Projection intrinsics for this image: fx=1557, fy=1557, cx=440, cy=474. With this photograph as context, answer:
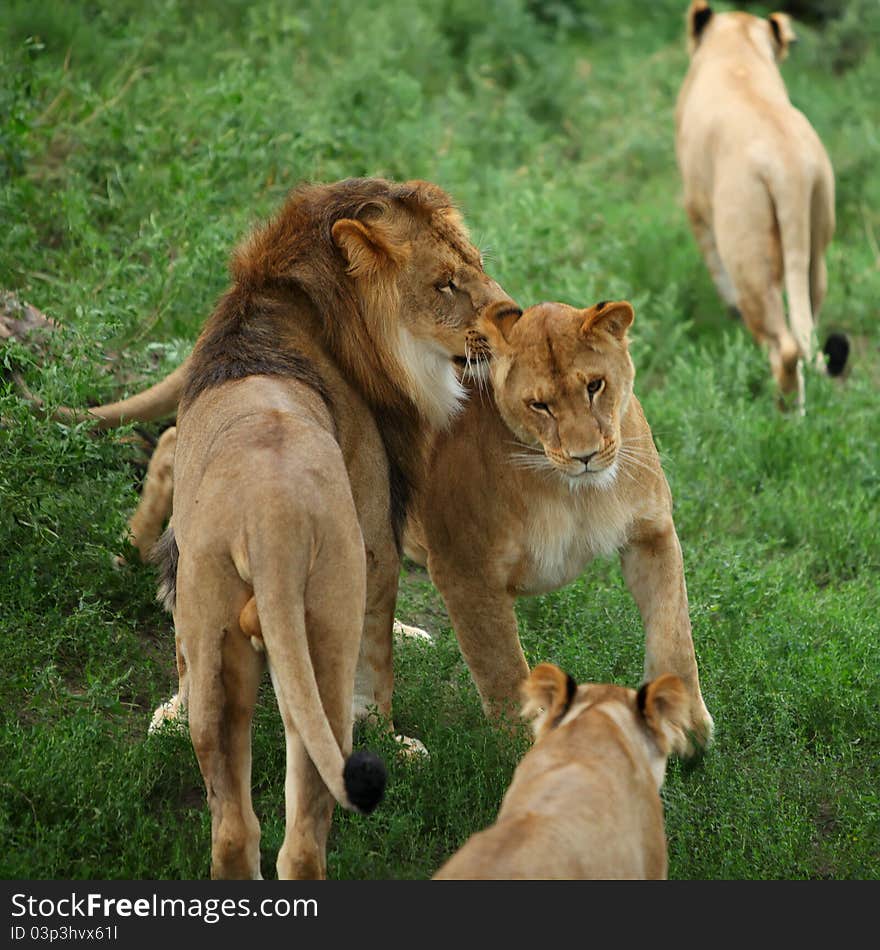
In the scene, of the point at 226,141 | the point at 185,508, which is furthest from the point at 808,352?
the point at 185,508

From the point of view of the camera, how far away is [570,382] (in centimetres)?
398

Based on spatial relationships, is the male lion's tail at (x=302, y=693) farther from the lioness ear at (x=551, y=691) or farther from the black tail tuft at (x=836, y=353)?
the black tail tuft at (x=836, y=353)

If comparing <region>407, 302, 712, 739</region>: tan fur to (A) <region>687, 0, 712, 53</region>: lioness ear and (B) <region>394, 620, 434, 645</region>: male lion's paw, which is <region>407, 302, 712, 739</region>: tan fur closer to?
(B) <region>394, 620, 434, 645</region>: male lion's paw

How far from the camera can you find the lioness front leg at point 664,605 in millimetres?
4277

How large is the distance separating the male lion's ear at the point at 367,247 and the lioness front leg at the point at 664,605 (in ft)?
3.30

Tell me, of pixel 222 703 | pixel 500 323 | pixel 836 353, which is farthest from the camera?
pixel 836 353

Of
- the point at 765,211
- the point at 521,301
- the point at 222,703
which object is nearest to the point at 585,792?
the point at 222,703

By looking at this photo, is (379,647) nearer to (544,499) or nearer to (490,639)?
(490,639)

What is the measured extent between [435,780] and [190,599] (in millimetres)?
1114

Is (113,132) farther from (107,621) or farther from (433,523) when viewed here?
(433,523)

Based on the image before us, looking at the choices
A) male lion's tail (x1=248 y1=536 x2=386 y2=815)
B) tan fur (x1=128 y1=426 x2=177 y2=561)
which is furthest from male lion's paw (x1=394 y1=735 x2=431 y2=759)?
tan fur (x1=128 y1=426 x2=177 y2=561)

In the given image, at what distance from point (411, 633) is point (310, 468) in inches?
71.7

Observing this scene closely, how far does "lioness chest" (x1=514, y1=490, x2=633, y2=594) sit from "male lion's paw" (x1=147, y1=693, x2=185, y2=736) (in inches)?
39.7

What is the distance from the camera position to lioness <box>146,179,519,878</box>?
3211mm
